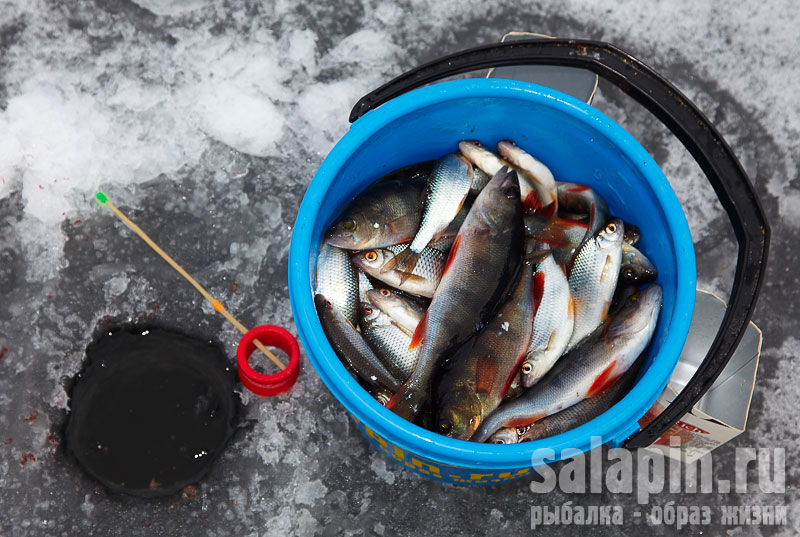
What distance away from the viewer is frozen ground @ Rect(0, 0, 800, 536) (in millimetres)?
2348

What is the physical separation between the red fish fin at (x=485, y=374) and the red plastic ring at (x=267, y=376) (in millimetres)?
728

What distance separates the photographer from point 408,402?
6.12ft

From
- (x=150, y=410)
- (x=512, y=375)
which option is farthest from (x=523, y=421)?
(x=150, y=410)

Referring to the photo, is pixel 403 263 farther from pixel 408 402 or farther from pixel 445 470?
pixel 445 470

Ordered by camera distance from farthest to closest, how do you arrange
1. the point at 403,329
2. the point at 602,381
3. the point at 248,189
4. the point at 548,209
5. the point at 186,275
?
the point at 248,189 → the point at 186,275 → the point at 548,209 → the point at 403,329 → the point at 602,381

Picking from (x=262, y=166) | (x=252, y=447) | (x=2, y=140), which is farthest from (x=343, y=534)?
(x=2, y=140)

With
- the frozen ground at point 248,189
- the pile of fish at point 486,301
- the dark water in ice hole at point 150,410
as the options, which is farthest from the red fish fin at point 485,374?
the dark water in ice hole at point 150,410

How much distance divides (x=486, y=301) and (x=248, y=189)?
1.16 meters

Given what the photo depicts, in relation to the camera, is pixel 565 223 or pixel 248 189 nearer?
pixel 565 223

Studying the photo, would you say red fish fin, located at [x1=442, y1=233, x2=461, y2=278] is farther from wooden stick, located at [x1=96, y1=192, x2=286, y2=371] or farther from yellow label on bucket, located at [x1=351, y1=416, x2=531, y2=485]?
wooden stick, located at [x1=96, y1=192, x2=286, y2=371]

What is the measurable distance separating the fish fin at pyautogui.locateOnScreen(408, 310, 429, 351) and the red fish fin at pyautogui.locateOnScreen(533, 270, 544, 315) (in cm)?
33

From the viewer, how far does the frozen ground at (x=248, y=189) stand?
235 centimetres

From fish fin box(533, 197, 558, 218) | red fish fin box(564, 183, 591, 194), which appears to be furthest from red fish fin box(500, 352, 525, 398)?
red fish fin box(564, 183, 591, 194)

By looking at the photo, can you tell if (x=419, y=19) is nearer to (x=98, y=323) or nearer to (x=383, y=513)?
(x=98, y=323)
